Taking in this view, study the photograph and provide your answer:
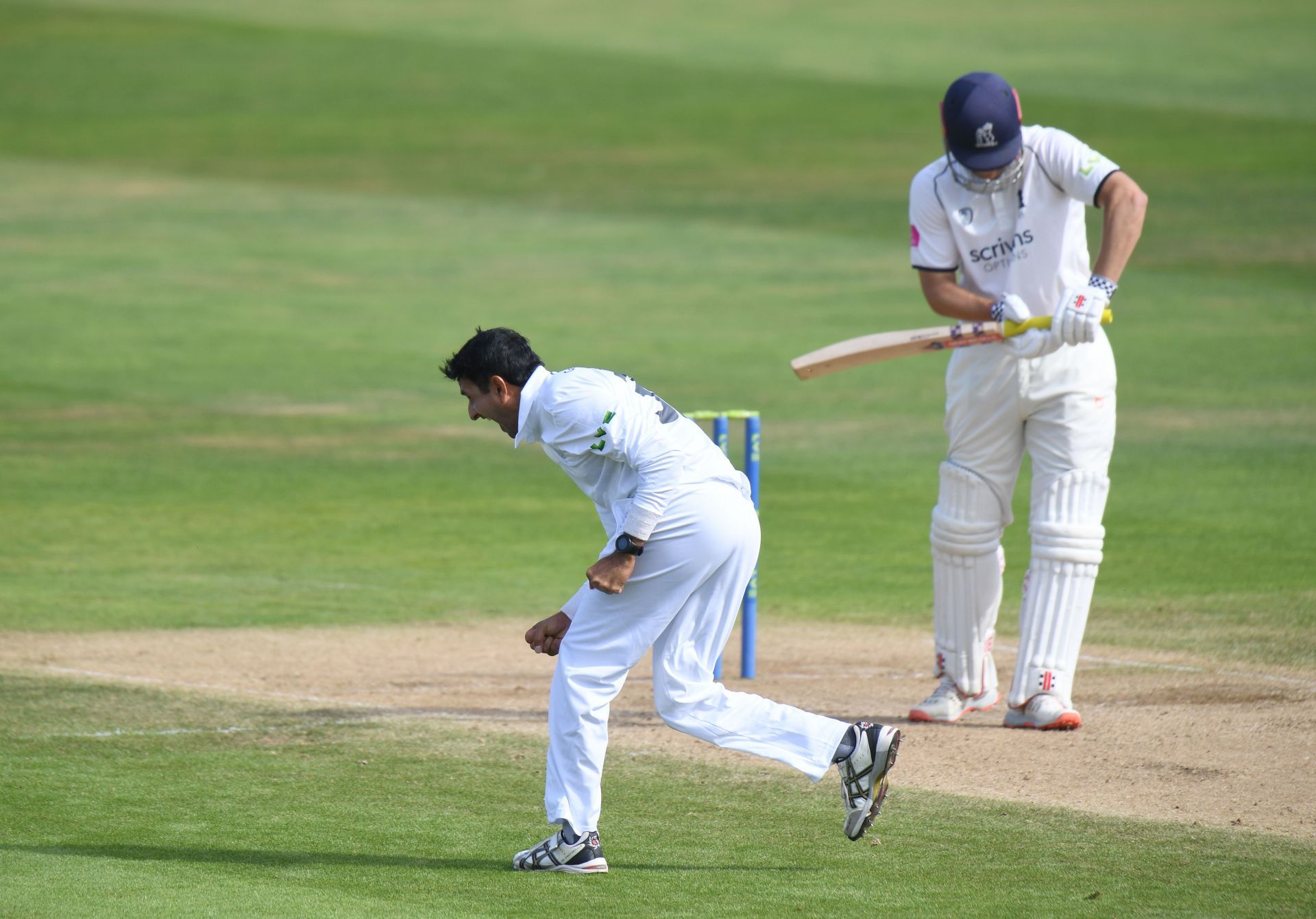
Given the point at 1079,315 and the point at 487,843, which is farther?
the point at 1079,315

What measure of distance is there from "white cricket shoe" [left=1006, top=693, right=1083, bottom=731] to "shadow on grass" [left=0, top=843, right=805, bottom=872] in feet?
6.55

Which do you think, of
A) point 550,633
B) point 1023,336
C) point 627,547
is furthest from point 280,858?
point 1023,336

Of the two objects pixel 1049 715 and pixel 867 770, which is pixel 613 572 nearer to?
pixel 867 770

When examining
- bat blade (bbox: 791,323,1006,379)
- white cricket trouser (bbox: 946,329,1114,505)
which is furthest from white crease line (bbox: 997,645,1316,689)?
bat blade (bbox: 791,323,1006,379)

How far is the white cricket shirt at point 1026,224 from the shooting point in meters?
7.75

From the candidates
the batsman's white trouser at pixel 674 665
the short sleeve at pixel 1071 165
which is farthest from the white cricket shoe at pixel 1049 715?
the short sleeve at pixel 1071 165

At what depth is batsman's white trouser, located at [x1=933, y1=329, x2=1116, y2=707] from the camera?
784 cm

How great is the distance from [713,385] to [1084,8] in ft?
122

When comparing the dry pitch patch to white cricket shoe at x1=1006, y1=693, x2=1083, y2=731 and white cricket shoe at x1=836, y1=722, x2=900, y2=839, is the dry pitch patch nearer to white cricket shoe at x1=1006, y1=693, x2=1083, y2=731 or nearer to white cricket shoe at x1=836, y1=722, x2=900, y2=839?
white cricket shoe at x1=1006, y1=693, x2=1083, y2=731

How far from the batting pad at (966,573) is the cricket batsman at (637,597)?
1974 millimetres

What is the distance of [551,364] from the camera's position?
1811 cm

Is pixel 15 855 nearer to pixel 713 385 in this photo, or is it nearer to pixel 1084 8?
pixel 713 385

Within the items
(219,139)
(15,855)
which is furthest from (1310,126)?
(15,855)

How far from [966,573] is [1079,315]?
130 centimetres
